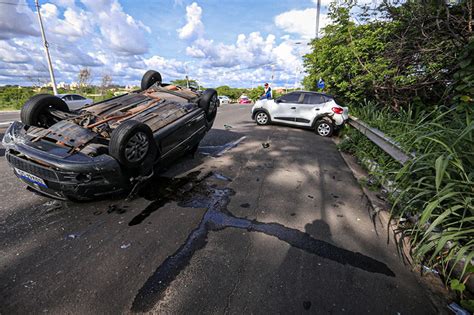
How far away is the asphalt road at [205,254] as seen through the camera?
1802 mm

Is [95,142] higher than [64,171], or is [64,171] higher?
[95,142]

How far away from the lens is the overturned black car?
2.70m

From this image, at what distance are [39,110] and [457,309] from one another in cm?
547

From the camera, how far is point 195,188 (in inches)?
149

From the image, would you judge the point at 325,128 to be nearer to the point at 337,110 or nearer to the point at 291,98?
the point at 337,110

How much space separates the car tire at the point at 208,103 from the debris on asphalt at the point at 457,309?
4.49 meters

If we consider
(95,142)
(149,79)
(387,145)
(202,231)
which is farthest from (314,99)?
(95,142)

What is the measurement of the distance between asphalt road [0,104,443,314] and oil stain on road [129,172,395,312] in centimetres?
1

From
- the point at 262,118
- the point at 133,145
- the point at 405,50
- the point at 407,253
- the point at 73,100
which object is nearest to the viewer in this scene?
the point at 407,253

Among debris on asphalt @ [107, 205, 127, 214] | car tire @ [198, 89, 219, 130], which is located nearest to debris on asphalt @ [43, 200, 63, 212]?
debris on asphalt @ [107, 205, 127, 214]

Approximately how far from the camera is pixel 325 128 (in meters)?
8.39

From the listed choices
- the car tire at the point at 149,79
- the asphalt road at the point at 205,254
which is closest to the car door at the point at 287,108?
the car tire at the point at 149,79

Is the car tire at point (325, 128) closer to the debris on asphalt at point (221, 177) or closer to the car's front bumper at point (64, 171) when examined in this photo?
the debris on asphalt at point (221, 177)

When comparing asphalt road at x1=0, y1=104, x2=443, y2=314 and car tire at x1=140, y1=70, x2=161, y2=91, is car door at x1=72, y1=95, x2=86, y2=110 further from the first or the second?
asphalt road at x1=0, y1=104, x2=443, y2=314
